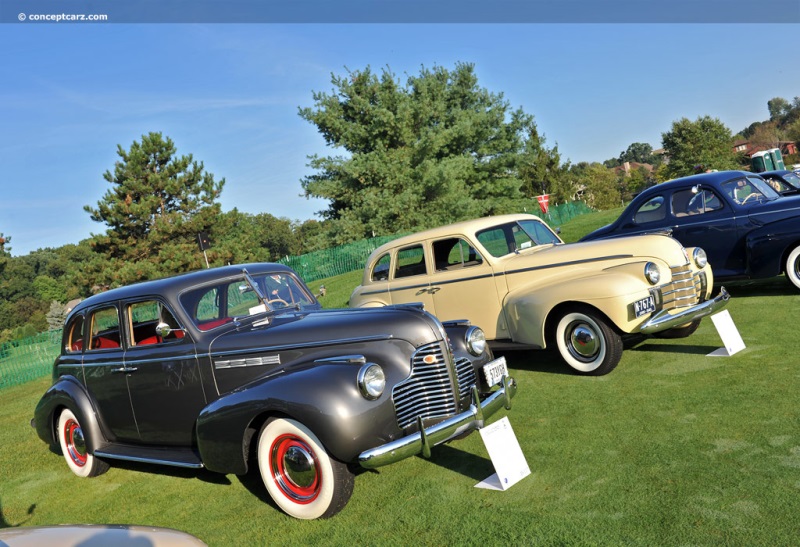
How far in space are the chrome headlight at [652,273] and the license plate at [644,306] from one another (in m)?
0.19

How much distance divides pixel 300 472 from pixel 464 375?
4.82 feet

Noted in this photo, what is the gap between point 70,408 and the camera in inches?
230

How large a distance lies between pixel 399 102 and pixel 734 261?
89.0 ft

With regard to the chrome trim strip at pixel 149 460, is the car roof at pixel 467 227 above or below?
above

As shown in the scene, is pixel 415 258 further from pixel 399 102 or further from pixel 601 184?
pixel 601 184

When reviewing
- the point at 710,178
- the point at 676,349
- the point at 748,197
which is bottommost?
the point at 676,349

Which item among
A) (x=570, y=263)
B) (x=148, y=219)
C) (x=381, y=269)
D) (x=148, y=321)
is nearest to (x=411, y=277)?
(x=381, y=269)

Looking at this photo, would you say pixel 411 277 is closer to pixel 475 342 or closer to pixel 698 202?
pixel 475 342

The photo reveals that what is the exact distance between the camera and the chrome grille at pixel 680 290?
647cm

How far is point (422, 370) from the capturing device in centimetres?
434

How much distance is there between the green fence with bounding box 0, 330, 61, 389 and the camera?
16.4 meters

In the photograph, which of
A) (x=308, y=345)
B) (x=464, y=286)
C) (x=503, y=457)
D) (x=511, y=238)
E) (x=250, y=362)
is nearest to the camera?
(x=503, y=457)

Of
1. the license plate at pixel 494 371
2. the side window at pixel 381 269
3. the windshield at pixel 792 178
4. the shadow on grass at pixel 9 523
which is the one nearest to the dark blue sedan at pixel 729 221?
the side window at pixel 381 269

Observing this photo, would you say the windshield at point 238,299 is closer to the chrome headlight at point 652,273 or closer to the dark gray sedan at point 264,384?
the dark gray sedan at point 264,384
